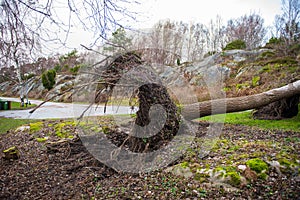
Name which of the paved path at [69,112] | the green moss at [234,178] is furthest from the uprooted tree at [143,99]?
the green moss at [234,178]

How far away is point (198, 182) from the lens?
1.96m

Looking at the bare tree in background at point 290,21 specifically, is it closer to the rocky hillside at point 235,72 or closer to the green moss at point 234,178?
the rocky hillside at point 235,72

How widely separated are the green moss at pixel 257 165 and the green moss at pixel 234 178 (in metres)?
0.19

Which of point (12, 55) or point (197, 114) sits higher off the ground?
point (12, 55)

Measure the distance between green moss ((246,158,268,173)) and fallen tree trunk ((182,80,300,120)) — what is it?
2033 millimetres

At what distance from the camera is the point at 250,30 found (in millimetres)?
17281

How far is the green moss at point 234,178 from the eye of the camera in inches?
73.4

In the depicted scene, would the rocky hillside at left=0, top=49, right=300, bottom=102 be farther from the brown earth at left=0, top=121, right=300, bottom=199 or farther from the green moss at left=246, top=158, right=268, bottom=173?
the green moss at left=246, top=158, right=268, bottom=173

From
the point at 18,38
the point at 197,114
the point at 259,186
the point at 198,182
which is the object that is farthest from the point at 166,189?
the point at 197,114

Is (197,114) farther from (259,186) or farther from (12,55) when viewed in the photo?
(12,55)

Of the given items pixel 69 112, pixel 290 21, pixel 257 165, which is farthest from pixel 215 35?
pixel 257 165

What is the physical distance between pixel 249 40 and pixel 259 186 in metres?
18.1

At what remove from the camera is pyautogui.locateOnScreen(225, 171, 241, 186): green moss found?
6.12ft

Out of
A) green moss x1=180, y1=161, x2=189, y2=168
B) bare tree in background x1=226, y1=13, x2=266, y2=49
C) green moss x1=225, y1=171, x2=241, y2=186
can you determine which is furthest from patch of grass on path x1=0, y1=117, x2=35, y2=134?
bare tree in background x1=226, y1=13, x2=266, y2=49
